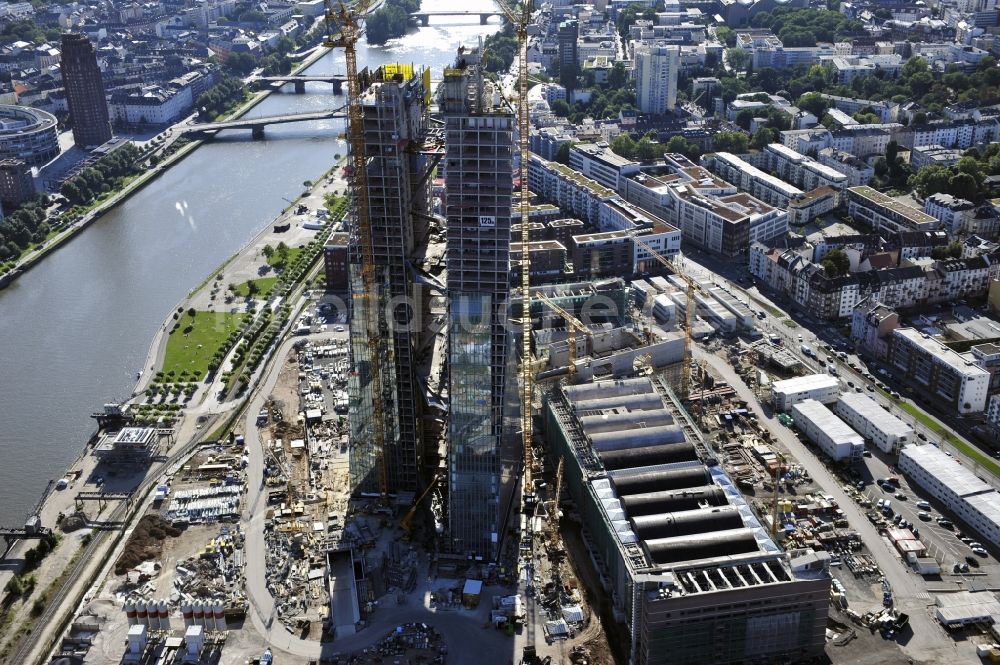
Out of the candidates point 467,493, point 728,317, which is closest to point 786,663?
point 467,493

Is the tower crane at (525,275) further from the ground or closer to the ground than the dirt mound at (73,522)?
further from the ground

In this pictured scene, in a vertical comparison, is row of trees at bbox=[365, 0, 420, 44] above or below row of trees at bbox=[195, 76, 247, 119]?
above

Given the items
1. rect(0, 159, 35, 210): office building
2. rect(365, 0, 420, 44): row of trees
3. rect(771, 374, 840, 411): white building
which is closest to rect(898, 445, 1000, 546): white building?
rect(771, 374, 840, 411): white building

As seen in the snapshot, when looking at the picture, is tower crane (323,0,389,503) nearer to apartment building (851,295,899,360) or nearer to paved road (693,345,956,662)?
paved road (693,345,956,662)

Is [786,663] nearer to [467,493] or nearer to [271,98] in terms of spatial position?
[467,493]

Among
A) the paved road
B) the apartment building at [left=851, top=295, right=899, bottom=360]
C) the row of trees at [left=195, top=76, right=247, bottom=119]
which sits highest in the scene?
the row of trees at [left=195, top=76, right=247, bottom=119]

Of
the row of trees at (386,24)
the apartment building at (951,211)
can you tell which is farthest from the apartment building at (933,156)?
the row of trees at (386,24)

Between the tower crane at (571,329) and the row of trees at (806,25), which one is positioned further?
the row of trees at (806,25)

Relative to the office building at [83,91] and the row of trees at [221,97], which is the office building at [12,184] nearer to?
the office building at [83,91]

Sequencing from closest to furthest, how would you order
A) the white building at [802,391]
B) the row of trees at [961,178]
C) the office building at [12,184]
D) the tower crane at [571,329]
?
1. the tower crane at [571,329]
2. the white building at [802,391]
3. the row of trees at [961,178]
4. the office building at [12,184]
